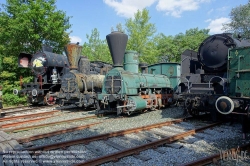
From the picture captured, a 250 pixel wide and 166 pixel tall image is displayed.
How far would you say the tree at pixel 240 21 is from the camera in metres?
30.1

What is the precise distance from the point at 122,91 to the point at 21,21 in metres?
10.6

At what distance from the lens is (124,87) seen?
8930mm

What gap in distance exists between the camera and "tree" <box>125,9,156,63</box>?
77.0ft

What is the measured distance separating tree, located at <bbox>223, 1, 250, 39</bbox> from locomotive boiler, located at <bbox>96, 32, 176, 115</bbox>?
84.7ft

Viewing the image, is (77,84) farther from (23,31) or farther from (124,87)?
(23,31)

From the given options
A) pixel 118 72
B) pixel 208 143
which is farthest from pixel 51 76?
pixel 208 143

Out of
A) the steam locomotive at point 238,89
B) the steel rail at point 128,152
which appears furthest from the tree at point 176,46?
the steel rail at point 128,152

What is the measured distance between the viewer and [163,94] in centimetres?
1162

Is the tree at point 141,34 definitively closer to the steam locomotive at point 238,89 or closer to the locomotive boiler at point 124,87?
the locomotive boiler at point 124,87

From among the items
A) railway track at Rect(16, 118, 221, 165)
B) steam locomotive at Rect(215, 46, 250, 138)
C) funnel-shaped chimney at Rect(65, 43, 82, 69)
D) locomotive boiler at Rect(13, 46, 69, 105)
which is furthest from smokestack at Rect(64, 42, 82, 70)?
steam locomotive at Rect(215, 46, 250, 138)

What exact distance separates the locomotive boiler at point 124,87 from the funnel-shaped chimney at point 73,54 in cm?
365

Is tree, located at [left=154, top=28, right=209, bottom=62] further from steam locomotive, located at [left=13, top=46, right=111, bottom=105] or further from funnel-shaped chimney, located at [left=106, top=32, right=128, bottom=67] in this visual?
funnel-shaped chimney, located at [left=106, top=32, right=128, bottom=67]

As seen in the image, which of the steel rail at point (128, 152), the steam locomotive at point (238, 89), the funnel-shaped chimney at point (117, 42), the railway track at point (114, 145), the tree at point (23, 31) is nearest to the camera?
the steel rail at point (128, 152)

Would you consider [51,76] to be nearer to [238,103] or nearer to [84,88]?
[84,88]
